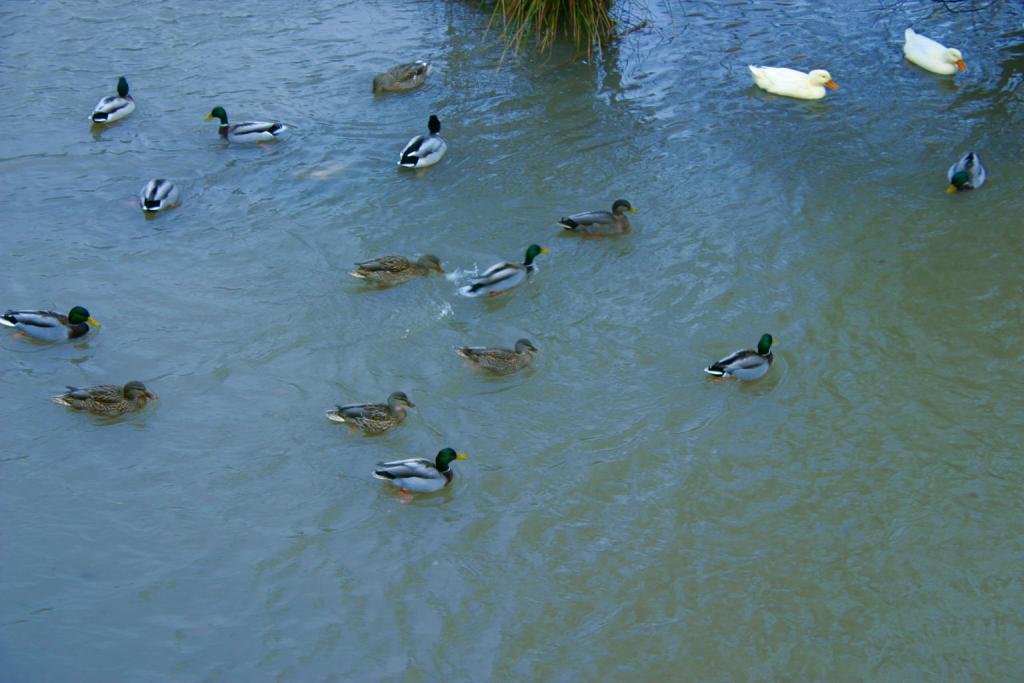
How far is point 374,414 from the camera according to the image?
777 cm

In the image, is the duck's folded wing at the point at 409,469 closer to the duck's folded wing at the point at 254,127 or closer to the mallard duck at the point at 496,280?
the mallard duck at the point at 496,280

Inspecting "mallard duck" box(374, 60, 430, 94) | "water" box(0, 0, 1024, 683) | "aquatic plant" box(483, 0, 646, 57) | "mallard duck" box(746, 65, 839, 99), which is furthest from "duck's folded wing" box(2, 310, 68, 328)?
"mallard duck" box(746, 65, 839, 99)

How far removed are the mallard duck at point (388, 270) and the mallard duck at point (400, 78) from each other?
4.10m

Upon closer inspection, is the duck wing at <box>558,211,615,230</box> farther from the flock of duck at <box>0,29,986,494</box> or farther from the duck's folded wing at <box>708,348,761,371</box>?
the duck's folded wing at <box>708,348,761,371</box>

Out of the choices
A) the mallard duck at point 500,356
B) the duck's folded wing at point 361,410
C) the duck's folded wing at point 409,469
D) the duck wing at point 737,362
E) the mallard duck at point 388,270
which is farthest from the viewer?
the mallard duck at point 388,270

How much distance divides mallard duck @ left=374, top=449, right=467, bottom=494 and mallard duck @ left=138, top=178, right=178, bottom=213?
4.81 m

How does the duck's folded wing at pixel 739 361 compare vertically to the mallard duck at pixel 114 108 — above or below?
below

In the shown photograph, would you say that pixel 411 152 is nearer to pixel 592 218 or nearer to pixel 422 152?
pixel 422 152

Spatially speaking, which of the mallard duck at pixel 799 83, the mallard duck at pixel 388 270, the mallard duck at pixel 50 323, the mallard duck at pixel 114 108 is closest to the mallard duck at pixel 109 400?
the mallard duck at pixel 50 323

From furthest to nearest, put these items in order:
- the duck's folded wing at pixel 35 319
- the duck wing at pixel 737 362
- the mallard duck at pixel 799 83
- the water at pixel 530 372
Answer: the mallard duck at pixel 799 83
the duck's folded wing at pixel 35 319
the duck wing at pixel 737 362
the water at pixel 530 372

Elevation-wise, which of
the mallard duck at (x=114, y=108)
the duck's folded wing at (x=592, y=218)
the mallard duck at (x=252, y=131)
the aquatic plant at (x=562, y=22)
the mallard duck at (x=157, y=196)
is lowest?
the duck's folded wing at (x=592, y=218)

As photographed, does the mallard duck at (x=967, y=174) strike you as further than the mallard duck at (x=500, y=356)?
Yes

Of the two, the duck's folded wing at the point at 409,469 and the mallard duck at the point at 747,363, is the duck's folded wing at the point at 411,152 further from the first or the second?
the duck's folded wing at the point at 409,469

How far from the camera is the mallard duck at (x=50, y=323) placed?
8844 mm
